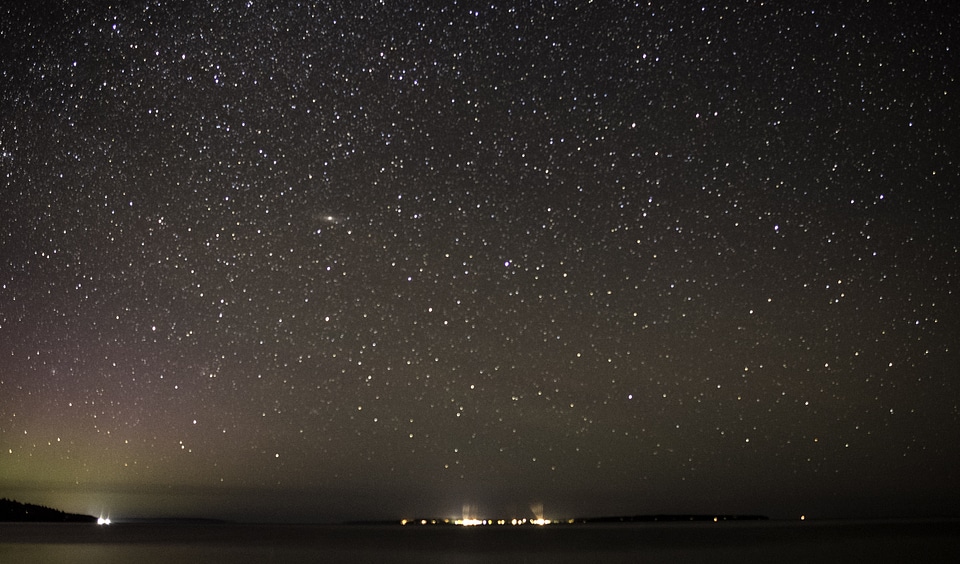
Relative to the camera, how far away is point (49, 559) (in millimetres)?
20922

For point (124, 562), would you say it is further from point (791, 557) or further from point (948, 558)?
point (948, 558)

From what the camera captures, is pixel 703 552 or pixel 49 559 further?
pixel 703 552

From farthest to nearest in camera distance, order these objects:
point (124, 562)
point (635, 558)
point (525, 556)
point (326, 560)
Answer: point (525, 556) → point (635, 558) → point (326, 560) → point (124, 562)

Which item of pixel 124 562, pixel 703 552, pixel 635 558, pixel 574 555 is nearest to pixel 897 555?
pixel 703 552

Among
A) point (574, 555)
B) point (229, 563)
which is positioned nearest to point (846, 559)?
point (574, 555)

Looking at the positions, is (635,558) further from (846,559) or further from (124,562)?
(124,562)

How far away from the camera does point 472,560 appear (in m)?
24.6

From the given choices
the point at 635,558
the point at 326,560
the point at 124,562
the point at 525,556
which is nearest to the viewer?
the point at 124,562

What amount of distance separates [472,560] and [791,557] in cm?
887

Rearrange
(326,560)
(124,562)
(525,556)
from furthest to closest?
(525,556) < (326,560) < (124,562)

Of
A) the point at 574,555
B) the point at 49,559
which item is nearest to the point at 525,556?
the point at 574,555

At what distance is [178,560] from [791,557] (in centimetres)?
1634

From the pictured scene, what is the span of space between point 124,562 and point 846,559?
60.5 ft

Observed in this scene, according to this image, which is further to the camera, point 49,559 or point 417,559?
point 417,559
